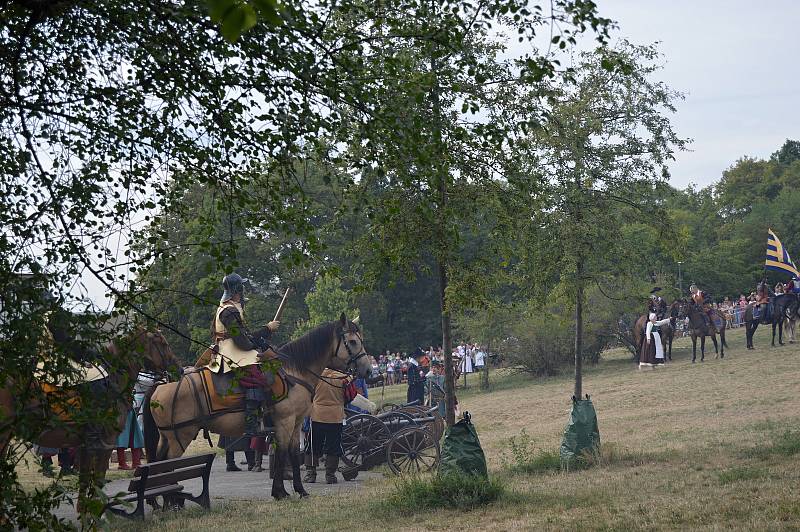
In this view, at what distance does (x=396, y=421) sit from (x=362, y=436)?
0.79 meters

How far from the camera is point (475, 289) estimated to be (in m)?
12.2

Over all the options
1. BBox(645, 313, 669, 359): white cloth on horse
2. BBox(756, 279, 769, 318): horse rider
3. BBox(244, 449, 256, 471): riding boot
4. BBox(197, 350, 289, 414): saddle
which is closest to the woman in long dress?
BBox(645, 313, 669, 359): white cloth on horse

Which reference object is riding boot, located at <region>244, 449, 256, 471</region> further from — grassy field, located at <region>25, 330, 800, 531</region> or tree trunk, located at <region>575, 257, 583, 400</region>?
tree trunk, located at <region>575, 257, 583, 400</region>

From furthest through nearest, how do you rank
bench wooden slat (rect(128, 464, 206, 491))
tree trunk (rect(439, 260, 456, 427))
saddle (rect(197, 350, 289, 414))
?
saddle (rect(197, 350, 289, 414)) < tree trunk (rect(439, 260, 456, 427)) < bench wooden slat (rect(128, 464, 206, 491))

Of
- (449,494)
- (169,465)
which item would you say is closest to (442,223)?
(449,494)

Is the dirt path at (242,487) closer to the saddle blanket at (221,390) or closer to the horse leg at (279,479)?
the horse leg at (279,479)

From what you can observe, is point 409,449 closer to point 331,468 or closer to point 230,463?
point 331,468

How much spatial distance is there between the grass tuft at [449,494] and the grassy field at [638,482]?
0.13 meters

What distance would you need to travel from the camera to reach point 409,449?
16.0 metres

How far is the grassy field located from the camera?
943 cm

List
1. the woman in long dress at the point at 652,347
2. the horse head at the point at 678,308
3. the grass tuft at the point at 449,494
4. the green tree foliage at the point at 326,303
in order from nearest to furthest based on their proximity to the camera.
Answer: the grass tuft at the point at 449,494 → the woman in long dress at the point at 652,347 → the horse head at the point at 678,308 → the green tree foliage at the point at 326,303

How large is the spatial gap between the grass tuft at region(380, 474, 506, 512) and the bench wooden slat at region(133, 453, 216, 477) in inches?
99.4

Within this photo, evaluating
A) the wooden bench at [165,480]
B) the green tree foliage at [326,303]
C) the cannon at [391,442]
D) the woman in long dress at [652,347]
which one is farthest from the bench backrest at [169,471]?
the green tree foliage at [326,303]

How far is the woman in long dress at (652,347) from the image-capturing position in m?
34.1
